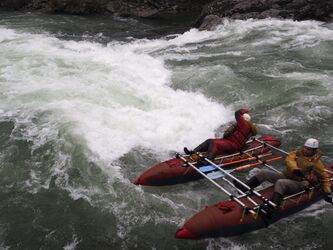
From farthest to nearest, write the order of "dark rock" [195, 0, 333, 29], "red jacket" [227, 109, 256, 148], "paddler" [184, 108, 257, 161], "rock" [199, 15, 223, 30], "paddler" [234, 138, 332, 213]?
"rock" [199, 15, 223, 30], "dark rock" [195, 0, 333, 29], "red jacket" [227, 109, 256, 148], "paddler" [184, 108, 257, 161], "paddler" [234, 138, 332, 213]

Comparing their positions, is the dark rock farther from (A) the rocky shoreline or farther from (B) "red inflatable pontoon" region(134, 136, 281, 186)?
(B) "red inflatable pontoon" region(134, 136, 281, 186)

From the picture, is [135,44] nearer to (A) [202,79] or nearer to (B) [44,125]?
(A) [202,79]

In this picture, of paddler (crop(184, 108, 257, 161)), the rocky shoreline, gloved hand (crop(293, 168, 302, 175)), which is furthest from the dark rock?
gloved hand (crop(293, 168, 302, 175))

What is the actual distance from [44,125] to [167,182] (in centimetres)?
359

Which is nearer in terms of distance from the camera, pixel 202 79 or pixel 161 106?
pixel 161 106

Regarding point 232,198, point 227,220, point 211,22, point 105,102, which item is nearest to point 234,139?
point 232,198

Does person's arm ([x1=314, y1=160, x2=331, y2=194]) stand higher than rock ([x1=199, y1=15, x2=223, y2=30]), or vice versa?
person's arm ([x1=314, y1=160, x2=331, y2=194])

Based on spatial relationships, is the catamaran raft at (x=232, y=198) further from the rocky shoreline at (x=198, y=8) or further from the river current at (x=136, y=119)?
the rocky shoreline at (x=198, y=8)

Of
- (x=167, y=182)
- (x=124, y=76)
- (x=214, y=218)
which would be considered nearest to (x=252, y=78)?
(x=124, y=76)

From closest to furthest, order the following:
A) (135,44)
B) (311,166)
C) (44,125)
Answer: (311,166)
(44,125)
(135,44)

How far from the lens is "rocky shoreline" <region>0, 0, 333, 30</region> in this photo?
17.6 metres

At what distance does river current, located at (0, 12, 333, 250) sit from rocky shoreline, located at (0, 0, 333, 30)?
89 cm

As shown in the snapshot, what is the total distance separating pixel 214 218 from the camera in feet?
19.0

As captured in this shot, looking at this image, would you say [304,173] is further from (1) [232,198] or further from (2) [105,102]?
(2) [105,102]
